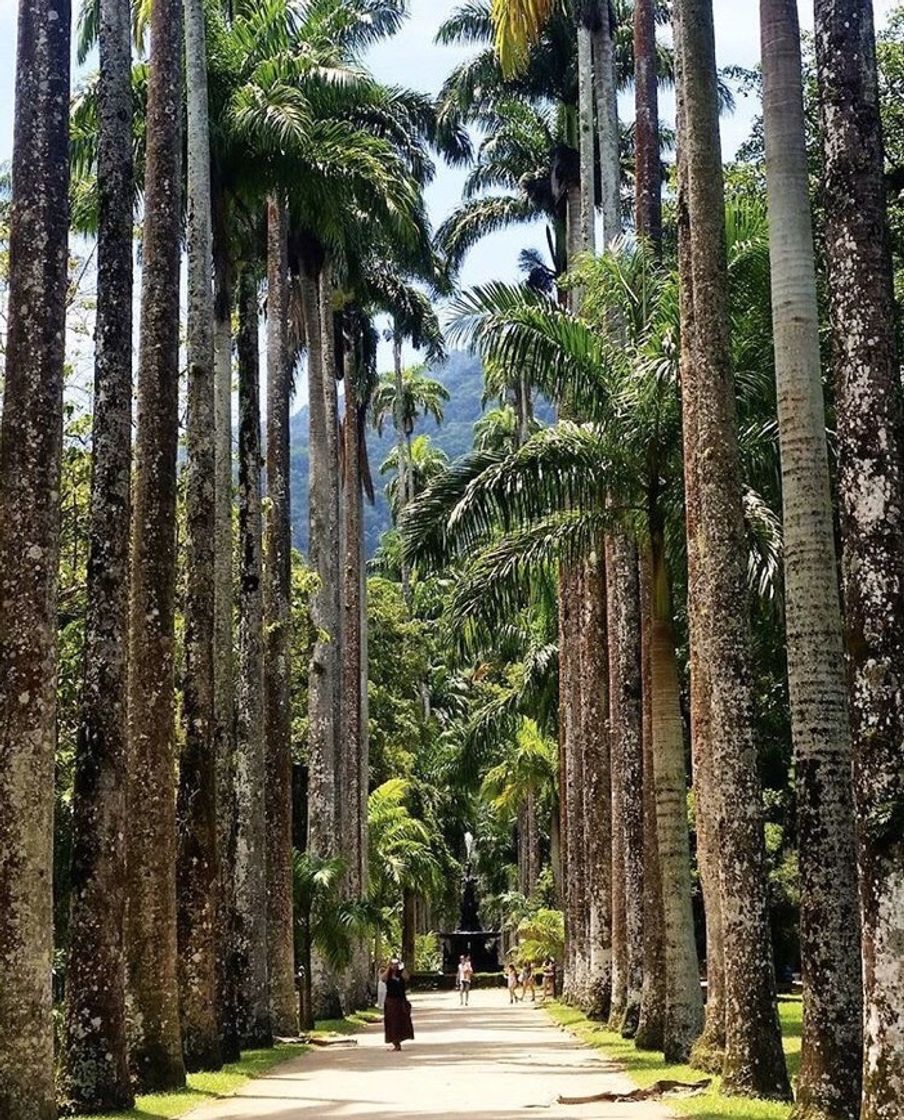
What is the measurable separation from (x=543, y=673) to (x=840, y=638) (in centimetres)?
3134

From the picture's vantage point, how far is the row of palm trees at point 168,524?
35.9 feet

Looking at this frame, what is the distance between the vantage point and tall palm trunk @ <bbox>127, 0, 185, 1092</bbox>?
48.0 feet

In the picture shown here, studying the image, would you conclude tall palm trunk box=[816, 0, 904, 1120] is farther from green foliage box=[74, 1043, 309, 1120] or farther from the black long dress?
the black long dress

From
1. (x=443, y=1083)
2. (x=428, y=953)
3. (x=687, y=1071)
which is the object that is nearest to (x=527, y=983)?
(x=428, y=953)

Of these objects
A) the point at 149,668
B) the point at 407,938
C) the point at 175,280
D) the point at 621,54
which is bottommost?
the point at 407,938

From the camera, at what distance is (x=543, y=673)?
4228cm

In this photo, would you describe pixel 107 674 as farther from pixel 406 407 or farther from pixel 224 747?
pixel 406 407

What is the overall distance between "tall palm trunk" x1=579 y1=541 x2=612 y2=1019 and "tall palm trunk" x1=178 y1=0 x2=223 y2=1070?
9.70 m

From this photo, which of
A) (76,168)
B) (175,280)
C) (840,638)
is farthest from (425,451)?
(840,638)

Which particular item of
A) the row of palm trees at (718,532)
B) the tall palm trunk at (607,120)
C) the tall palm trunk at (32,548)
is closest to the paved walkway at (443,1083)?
the row of palm trees at (718,532)

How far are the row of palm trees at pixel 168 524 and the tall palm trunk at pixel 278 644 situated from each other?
57 mm

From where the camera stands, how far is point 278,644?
80.1 ft

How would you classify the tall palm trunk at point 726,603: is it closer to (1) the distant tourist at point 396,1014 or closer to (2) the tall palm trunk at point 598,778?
(1) the distant tourist at point 396,1014

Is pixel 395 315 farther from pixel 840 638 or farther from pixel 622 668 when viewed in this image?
pixel 840 638
